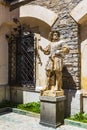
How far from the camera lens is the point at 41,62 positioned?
8227mm

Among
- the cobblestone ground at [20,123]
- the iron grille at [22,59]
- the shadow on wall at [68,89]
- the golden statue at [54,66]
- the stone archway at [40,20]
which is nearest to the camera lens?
the cobblestone ground at [20,123]

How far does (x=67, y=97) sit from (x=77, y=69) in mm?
895

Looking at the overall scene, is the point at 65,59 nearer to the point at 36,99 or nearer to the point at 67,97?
the point at 67,97

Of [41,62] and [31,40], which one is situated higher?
[31,40]

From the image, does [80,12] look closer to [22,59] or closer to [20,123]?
[22,59]

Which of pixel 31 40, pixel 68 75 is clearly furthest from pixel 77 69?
pixel 31 40

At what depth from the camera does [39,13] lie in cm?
797

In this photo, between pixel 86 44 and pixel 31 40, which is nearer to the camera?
pixel 86 44

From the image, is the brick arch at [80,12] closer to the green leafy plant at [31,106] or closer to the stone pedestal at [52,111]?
the stone pedestal at [52,111]

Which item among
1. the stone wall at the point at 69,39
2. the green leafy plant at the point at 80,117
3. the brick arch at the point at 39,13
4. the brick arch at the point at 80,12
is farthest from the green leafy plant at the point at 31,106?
the brick arch at the point at 80,12

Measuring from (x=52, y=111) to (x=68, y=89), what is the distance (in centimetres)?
104

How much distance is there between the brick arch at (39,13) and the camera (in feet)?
24.9

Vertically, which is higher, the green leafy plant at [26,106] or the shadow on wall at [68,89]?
the shadow on wall at [68,89]

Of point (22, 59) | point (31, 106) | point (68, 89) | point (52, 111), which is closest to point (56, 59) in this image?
→ point (68, 89)
